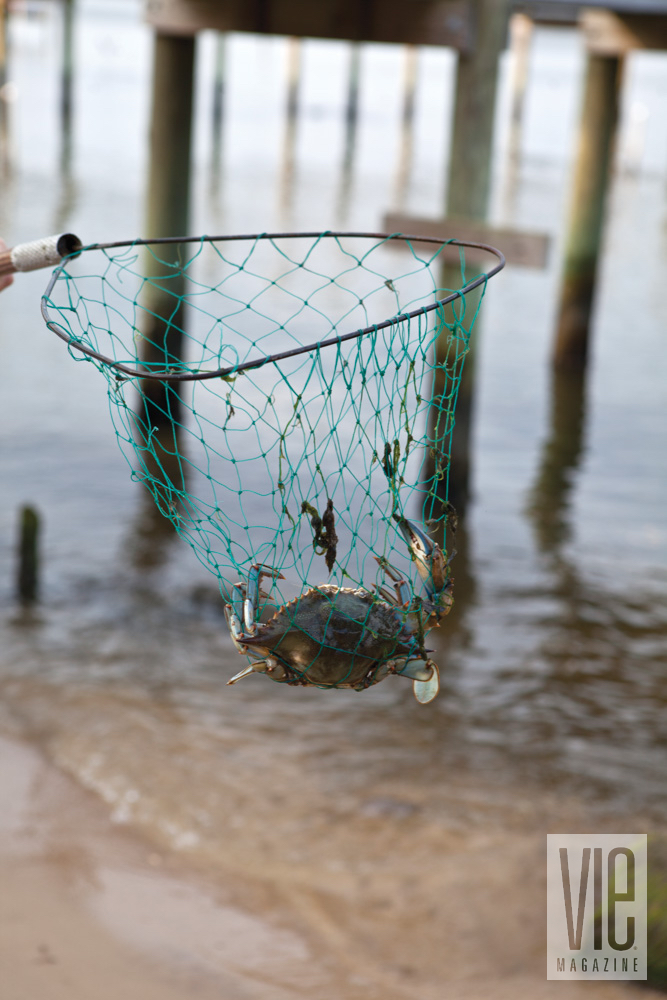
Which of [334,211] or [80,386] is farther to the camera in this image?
[334,211]

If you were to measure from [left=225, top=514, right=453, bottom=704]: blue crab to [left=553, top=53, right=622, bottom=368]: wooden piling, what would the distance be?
10.2 m

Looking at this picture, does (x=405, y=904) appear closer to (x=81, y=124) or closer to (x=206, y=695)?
(x=206, y=695)

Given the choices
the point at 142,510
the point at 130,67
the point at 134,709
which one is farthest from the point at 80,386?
the point at 130,67

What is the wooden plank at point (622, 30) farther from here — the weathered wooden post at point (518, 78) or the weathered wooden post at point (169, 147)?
the weathered wooden post at point (518, 78)

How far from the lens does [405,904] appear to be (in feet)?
16.2

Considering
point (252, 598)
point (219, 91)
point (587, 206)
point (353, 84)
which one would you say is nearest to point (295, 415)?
point (252, 598)

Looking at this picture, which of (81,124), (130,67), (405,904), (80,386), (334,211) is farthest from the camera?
(130,67)

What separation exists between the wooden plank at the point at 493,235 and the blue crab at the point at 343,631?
5.30 meters

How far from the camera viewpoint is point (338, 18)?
8234 millimetres

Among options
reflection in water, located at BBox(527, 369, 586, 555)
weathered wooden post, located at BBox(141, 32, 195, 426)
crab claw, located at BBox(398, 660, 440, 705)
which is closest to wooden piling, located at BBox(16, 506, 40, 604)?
weathered wooden post, located at BBox(141, 32, 195, 426)

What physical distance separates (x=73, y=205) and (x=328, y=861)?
17.2 metres

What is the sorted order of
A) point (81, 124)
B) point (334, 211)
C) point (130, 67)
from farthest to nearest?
point (130, 67), point (81, 124), point (334, 211)

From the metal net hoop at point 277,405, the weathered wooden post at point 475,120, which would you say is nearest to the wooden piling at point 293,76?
the metal net hoop at point 277,405

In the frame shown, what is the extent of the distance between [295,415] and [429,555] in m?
0.51
